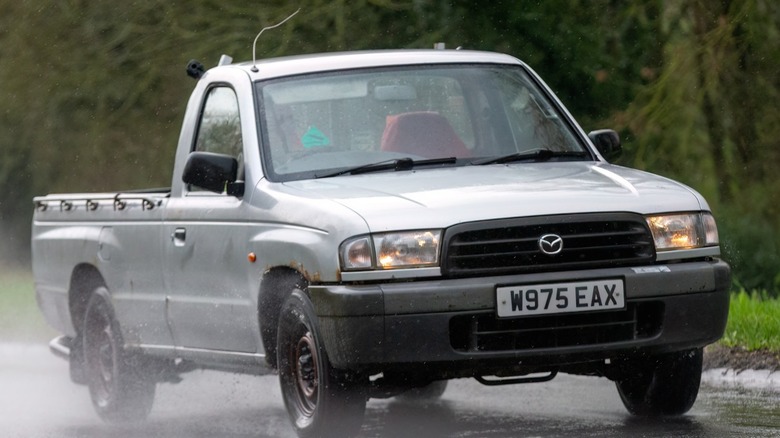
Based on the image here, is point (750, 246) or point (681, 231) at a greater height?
point (681, 231)

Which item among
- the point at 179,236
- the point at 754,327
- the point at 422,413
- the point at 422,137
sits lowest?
the point at 422,413

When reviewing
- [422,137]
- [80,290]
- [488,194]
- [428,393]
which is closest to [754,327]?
[428,393]

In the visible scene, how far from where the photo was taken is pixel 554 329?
7.15 metres

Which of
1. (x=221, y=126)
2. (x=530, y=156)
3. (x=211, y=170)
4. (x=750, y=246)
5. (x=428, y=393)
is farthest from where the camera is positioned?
(x=750, y=246)

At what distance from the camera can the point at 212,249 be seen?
331 inches

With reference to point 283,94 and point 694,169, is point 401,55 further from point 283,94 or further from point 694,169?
point 694,169

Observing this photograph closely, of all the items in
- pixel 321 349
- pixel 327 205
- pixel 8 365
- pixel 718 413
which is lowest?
pixel 8 365

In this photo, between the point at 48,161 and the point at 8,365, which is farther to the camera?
the point at 48,161

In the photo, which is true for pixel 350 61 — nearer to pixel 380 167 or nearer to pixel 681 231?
pixel 380 167

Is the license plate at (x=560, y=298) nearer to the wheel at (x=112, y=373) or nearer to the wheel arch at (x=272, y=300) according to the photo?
the wheel arch at (x=272, y=300)

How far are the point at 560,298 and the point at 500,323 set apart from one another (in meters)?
0.26

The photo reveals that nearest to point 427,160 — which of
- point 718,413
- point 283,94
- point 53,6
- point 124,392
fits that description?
point 283,94

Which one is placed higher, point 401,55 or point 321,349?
point 401,55

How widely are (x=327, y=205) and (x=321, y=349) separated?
597mm
